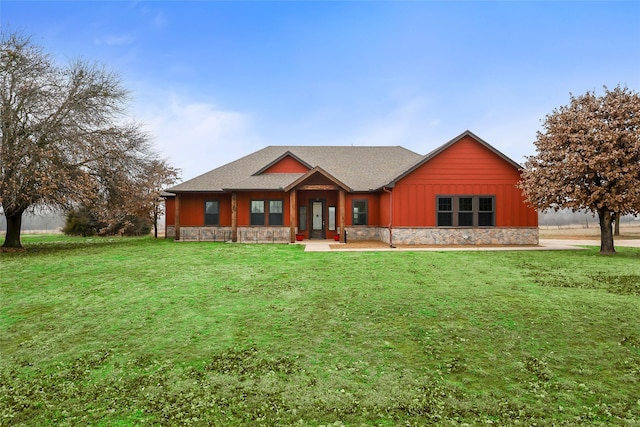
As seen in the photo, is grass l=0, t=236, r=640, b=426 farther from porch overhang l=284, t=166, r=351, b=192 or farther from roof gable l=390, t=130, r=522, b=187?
porch overhang l=284, t=166, r=351, b=192

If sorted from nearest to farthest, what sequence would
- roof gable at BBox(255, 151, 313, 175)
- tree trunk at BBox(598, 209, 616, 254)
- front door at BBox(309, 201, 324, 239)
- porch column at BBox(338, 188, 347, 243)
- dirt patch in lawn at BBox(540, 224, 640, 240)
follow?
tree trunk at BBox(598, 209, 616, 254) → porch column at BBox(338, 188, 347, 243) → front door at BBox(309, 201, 324, 239) → roof gable at BBox(255, 151, 313, 175) → dirt patch in lawn at BBox(540, 224, 640, 240)

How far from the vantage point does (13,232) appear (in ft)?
56.7

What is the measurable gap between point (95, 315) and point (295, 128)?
102 feet

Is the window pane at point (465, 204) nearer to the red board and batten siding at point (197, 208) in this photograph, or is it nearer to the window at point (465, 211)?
the window at point (465, 211)

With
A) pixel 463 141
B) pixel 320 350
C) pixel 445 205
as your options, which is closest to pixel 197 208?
pixel 445 205

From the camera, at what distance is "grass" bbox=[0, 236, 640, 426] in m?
3.44

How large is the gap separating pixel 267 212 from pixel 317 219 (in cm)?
343

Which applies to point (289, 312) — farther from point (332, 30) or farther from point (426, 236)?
point (332, 30)

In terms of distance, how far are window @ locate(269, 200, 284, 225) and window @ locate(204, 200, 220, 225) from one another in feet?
12.7

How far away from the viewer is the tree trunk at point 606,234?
52.2 feet

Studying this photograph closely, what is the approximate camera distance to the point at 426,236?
752 inches

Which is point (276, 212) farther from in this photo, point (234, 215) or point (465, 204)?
point (465, 204)

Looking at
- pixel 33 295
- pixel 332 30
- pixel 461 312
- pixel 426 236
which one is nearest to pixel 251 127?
pixel 332 30

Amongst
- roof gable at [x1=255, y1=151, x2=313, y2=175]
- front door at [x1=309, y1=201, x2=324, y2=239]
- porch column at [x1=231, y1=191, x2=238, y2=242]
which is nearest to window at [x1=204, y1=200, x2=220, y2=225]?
porch column at [x1=231, y1=191, x2=238, y2=242]
